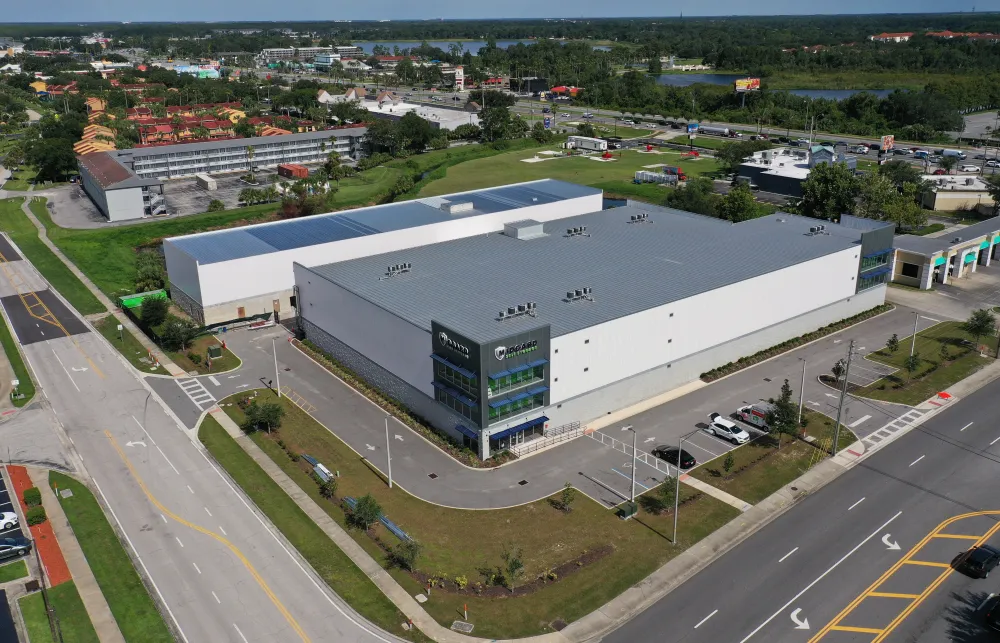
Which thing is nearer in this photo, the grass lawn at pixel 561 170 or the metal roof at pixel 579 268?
the metal roof at pixel 579 268

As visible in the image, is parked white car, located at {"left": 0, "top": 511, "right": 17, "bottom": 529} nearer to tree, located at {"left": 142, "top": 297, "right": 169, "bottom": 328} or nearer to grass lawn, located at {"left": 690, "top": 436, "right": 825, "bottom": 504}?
tree, located at {"left": 142, "top": 297, "right": 169, "bottom": 328}

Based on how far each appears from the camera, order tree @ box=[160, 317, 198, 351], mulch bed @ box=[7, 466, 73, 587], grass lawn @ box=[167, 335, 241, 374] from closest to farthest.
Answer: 1. mulch bed @ box=[7, 466, 73, 587]
2. grass lawn @ box=[167, 335, 241, 374]
3. tree @ box=[160, 317, 198, 351]

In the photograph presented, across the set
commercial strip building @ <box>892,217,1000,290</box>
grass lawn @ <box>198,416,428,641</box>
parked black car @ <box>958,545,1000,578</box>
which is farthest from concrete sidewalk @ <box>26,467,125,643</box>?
commercial strip building @ <box>892,217,1000,290</box>

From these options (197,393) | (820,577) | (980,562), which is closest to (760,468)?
(820,577)

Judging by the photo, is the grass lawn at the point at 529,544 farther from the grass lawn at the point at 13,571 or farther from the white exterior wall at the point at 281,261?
the white exterior wall at the point at 281,261

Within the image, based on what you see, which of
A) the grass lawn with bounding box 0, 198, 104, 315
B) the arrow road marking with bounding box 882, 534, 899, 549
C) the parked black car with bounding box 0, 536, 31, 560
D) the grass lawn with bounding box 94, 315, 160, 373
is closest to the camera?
the parked black car with bounding box 0, 536, 31, 560

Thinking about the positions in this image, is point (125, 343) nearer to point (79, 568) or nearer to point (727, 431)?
point (79, 568)

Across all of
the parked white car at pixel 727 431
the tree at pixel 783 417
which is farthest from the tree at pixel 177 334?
the tree at pixel 783 417
